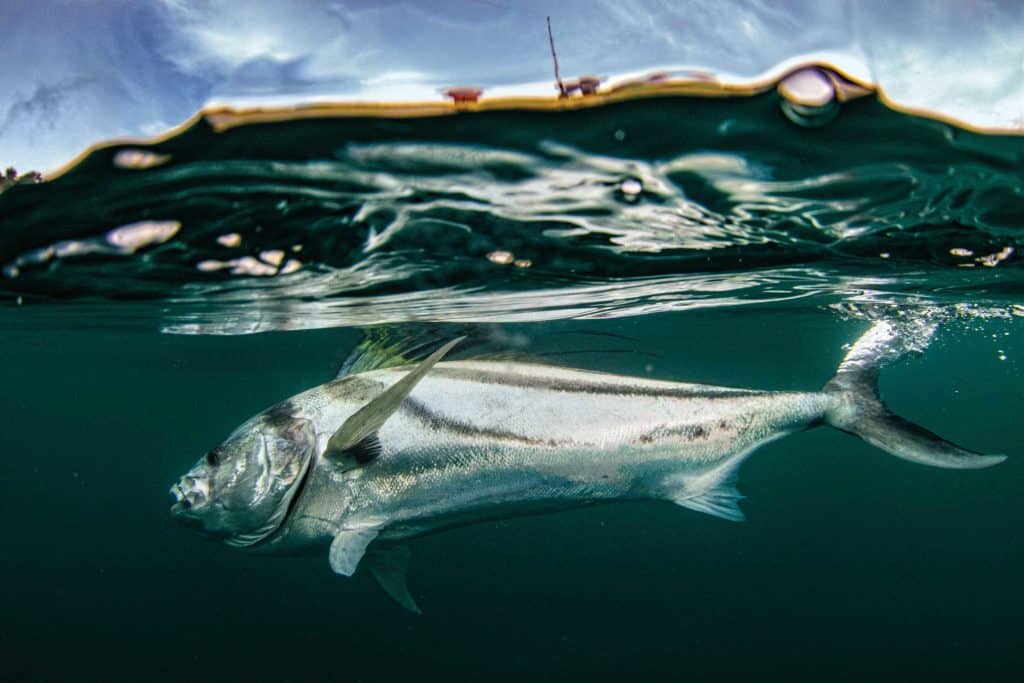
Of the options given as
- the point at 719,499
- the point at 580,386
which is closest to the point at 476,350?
the point at 580,386

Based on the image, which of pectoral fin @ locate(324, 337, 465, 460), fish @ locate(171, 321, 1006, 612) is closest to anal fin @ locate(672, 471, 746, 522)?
fish @ locate(171, 321, 1006, 612)

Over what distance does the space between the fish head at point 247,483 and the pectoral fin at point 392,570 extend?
1.29m

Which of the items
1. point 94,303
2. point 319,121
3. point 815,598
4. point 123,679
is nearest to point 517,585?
point 815,598

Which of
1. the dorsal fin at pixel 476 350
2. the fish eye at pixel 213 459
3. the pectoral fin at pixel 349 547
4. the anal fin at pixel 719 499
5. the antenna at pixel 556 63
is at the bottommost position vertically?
the anal fin at pixel 719 499

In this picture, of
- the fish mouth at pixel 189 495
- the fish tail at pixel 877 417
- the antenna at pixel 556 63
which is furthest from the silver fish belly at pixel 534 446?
the antenna at pixel 556 63

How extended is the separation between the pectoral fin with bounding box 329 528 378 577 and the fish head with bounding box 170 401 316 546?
1.37ft

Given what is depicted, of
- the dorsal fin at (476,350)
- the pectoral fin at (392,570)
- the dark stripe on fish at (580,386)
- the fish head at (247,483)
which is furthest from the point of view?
the pectoral fin at (392,570)

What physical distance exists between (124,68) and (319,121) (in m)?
1.13

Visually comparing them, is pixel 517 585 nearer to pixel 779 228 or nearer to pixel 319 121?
pixel 779 228

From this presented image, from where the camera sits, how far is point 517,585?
1390 inches

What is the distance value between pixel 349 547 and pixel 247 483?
0.78m

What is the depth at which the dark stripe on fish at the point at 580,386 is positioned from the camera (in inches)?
172

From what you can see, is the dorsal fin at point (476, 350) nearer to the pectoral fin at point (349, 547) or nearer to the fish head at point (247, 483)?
the fish head at point (247, 483)

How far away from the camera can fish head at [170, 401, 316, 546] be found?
3852mm
